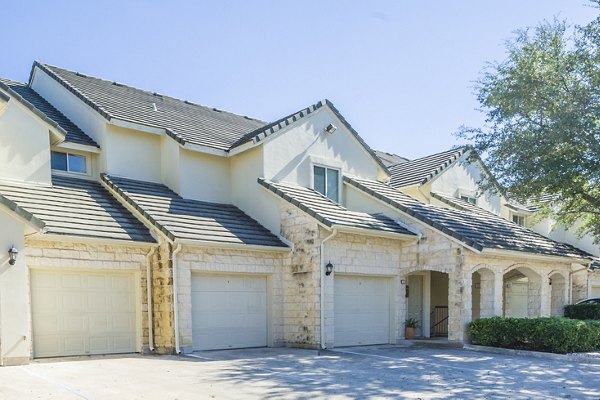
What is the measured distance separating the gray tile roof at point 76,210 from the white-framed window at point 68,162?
1.60ft

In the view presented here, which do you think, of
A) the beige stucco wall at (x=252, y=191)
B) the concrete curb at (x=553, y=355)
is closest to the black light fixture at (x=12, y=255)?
the beige stucco wall at (x=252, y=191)

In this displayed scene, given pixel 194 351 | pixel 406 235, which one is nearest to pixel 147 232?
pixel 194 351

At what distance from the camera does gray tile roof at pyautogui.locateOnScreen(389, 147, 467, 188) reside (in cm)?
2126

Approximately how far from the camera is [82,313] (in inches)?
496

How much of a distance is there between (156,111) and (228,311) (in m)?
7.51

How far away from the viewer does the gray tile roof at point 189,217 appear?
13641mm

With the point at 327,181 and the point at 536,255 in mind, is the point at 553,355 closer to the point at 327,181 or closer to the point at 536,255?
the point at 536,255

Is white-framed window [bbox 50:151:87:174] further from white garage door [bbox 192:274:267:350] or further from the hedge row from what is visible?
the hedge row

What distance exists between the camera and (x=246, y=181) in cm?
1675

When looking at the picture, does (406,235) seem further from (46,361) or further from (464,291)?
(46,361)

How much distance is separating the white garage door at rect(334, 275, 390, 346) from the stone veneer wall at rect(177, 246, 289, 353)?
164 centimetres

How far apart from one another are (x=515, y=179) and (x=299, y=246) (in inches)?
304

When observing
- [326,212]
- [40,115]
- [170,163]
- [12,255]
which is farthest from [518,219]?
[12,255]

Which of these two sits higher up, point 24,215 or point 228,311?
point 24,215
